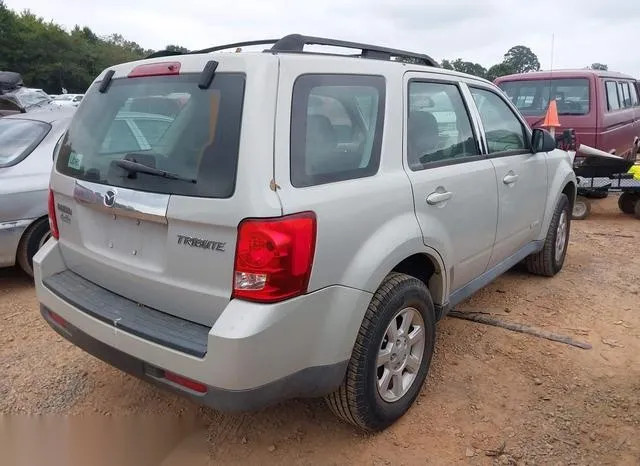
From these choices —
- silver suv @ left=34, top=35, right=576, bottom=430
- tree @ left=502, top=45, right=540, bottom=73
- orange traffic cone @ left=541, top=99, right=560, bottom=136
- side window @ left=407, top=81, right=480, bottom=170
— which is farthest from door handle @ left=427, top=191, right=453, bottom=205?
tree @ left=502, top=45, right=540, bottom=73

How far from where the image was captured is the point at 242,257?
6.95 feet

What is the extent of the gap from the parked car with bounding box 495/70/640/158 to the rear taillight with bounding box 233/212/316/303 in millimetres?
6727

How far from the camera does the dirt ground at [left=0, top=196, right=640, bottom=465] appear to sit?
2680mm

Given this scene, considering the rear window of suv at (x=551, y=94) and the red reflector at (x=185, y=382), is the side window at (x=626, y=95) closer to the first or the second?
the rear window of suv at (x=551, y=94)

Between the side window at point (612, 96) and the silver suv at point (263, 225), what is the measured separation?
21.1 ft

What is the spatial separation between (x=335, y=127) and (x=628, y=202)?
6.58 metres

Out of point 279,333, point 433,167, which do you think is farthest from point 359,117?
point 279,333

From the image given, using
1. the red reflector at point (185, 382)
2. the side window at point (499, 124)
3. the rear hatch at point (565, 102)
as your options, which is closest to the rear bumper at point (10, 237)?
the red reflector at point (185, 382)

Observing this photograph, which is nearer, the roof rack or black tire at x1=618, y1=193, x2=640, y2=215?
the roof rack

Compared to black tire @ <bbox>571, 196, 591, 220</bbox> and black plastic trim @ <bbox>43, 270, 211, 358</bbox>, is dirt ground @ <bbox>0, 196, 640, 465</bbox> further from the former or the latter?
black tire @ <bbox>571, 196, 591, 220</bbox>

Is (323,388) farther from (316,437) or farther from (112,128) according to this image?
(112,128)

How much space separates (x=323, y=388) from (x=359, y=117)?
1.26m

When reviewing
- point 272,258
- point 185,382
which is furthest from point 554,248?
point 185,382

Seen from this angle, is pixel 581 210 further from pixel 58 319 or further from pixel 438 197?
pixel 58 319
